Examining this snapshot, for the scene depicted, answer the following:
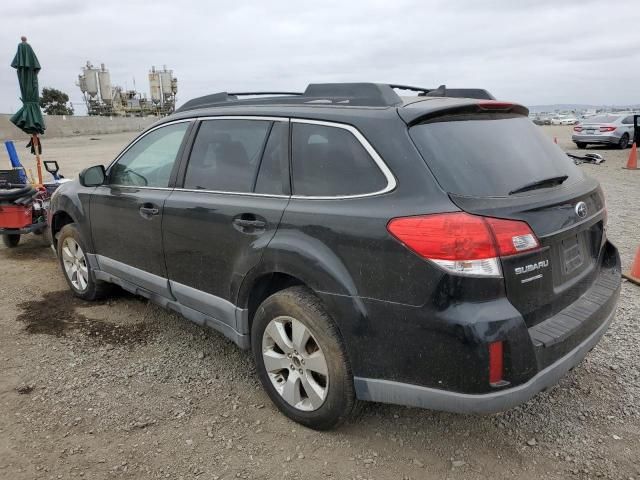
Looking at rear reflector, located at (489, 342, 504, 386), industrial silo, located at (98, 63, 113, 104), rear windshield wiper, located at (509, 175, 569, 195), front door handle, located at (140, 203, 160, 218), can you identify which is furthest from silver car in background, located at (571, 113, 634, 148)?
industrial silo, located at (98, 63, 113, 104)

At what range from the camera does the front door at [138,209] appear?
11.8 ft

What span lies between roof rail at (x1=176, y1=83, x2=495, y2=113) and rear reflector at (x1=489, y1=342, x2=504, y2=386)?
125 cm

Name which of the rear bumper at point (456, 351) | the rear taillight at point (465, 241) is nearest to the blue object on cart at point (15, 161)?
the rear bumper at point (456, 351)

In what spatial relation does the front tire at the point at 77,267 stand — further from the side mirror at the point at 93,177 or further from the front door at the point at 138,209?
the side mirror at the point at 93,177

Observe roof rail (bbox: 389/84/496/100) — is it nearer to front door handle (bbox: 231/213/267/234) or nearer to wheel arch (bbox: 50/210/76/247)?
front door handle (bbox: 231/213/267/234)

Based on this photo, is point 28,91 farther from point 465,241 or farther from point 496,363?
point 496,363

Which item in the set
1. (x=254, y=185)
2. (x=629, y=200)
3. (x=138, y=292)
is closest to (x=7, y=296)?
(x=138, y=292)

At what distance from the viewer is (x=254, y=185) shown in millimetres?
2975

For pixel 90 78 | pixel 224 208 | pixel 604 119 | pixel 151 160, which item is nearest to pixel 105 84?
pixel 90 78

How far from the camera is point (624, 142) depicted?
2081 cm

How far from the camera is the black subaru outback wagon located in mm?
2186

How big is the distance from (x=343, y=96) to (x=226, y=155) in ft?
2.82

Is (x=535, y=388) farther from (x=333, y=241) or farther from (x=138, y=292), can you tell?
(x=138, y=292)

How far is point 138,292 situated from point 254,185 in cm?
160
